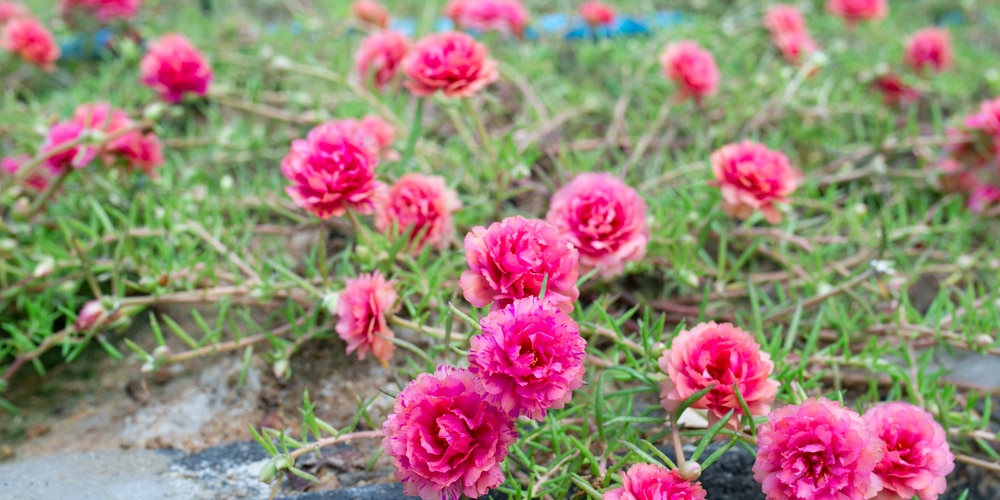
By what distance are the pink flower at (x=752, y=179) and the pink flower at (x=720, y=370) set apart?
1.11 ft

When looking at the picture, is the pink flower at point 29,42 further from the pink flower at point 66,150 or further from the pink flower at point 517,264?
the pink flower at point 517,264

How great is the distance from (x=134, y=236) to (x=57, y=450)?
42 cm

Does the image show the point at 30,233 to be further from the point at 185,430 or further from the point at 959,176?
the point at 959,176

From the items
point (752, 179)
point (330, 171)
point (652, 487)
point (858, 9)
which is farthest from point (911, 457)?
point (858, 9)

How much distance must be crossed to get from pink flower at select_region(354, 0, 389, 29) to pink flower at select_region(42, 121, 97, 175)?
2.91 ft

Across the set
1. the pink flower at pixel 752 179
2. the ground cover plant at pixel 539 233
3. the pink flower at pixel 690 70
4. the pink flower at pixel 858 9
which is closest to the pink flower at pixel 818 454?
the ground cover plant at pixel 539 233

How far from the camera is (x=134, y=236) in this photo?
1.50m

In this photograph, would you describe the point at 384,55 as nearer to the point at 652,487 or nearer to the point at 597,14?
the point at 597,14

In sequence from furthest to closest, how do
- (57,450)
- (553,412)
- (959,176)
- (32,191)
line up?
(959,176)
(32,191)
(57,450)
(553,412)

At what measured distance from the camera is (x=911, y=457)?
94cm

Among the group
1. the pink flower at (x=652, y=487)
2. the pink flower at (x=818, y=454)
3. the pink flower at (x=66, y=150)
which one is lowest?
the pink flower at (x=652, y=487)

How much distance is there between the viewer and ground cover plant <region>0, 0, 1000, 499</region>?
92 cm

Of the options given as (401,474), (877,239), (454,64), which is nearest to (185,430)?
(401,474)

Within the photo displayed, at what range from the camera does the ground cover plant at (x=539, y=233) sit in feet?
3.01
